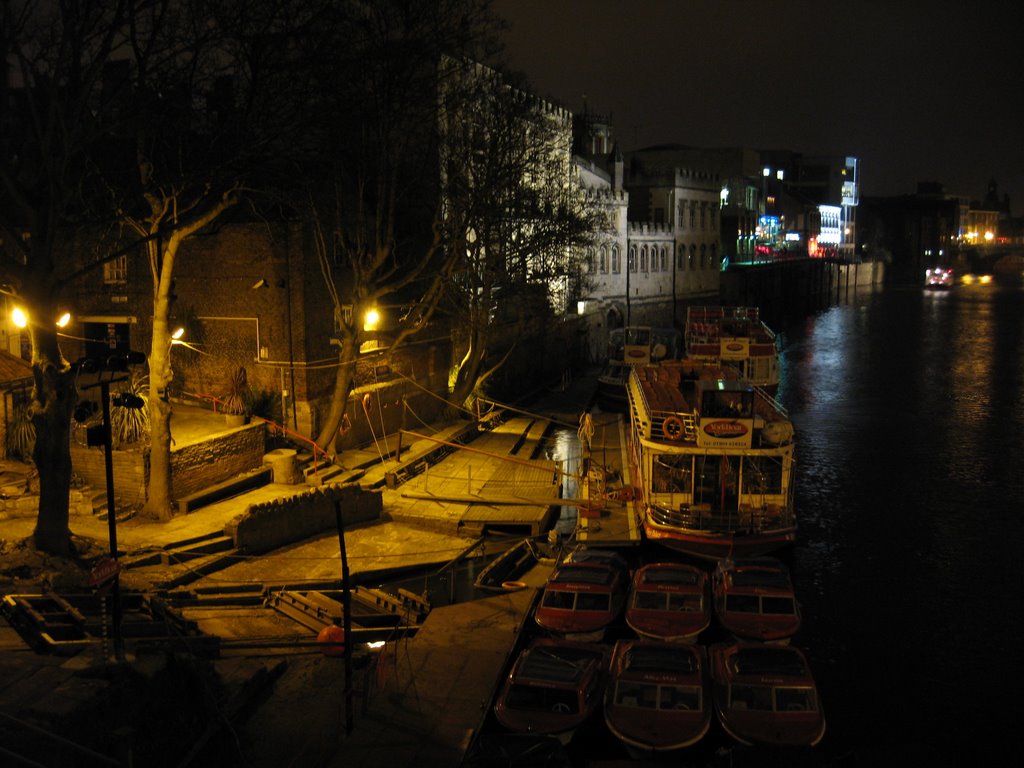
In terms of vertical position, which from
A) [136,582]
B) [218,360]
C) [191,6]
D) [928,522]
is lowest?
[928,522]

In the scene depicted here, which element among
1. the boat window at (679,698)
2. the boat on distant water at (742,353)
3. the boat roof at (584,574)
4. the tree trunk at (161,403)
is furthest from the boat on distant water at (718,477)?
the boat on distant water at (742,353)

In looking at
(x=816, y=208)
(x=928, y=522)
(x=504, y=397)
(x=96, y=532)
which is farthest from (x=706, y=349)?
(x=816, y=208)

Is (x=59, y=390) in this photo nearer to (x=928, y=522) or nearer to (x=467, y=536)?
(x=467, y=536)

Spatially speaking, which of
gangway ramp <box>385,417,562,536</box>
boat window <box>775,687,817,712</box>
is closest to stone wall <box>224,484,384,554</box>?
gangway ramp <box>385,417,562,536</box>

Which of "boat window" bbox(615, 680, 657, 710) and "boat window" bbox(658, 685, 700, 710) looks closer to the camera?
"boat window" bbox(658, 685, 700, 710)

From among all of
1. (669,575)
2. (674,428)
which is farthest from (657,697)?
(674,428)

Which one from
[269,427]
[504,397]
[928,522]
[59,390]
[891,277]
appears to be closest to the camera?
[59,390]

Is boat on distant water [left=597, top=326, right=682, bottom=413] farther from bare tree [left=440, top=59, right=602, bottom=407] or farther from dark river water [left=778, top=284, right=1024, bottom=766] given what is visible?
bare tree [left=440, top=59, right=602, bottom=407]

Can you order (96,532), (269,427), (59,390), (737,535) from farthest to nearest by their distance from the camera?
(269,427) < (737,535) < (96,532) < (59,390)

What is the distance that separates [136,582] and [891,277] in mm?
192984

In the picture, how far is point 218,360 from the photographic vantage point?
27.9m

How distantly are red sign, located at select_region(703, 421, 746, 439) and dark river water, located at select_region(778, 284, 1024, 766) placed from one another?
181 inches

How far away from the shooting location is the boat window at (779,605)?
18.0 meters

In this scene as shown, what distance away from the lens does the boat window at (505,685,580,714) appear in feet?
45.8
